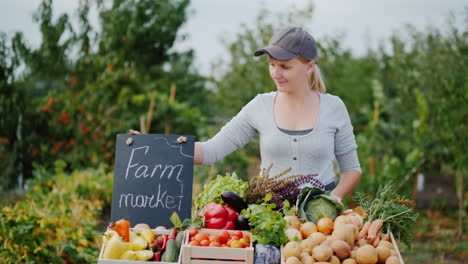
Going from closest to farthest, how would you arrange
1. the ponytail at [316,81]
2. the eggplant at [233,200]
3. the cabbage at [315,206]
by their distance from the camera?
the cabbage at [315,206] → the eggplant at [233,200] → the ponytail at [316,81]

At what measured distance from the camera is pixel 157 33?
892 centimetres

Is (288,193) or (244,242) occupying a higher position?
(288,193)

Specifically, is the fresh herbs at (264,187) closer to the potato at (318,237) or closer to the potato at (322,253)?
the potato at (318,237)

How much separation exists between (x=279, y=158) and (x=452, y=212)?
7112 mm

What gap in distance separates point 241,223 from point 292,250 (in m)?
0.43

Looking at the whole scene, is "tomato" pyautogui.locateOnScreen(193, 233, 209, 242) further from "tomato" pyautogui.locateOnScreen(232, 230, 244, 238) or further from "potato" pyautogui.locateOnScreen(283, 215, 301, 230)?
"potato" pyautogui.locateOnScreen(283, 215, 301, 230)

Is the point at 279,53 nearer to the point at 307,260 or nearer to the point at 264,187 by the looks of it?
the point at 264,187

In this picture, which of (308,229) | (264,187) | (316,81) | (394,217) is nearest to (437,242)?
(316,81)

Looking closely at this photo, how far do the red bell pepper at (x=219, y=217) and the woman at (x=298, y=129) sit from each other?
61 cm

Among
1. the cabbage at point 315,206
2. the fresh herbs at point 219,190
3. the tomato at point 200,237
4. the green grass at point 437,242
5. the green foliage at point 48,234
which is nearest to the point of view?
the tomato at point 200,237

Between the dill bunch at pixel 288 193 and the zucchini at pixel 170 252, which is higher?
the dill bunch at pixel 288 193

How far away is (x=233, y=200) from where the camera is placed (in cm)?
276

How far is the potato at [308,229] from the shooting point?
248cm

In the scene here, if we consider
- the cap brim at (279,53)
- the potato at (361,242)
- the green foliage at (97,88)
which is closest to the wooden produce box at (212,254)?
the potato at (361,242)
